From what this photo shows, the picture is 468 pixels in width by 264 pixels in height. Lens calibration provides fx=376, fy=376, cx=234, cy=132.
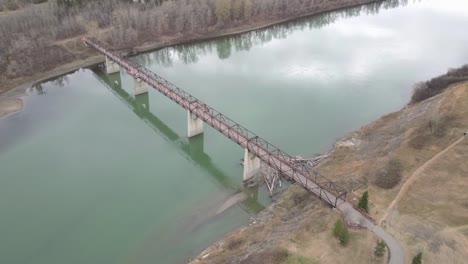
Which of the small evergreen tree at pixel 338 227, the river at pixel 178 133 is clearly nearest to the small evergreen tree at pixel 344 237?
the small evergreen tree at pixel 338 227

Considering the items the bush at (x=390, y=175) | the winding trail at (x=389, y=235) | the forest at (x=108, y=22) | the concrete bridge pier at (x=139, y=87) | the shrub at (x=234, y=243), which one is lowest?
the shrub at (x=234, y=243)

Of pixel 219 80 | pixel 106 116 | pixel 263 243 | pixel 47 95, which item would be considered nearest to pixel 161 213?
pixel 263 243

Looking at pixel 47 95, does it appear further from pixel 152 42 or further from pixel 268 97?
pixel 268 97

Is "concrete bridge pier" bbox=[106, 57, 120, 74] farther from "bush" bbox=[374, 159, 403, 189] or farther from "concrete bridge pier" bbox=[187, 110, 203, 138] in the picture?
"bush" bbox=[374, 159, 403, 189]

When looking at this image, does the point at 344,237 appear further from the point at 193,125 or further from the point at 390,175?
the point at 193,125

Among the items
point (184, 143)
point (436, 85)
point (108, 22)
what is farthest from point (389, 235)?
point (108, 22)

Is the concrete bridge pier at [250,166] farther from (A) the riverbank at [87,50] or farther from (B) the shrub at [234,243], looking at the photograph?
(A) the riverbank at [87,50]
